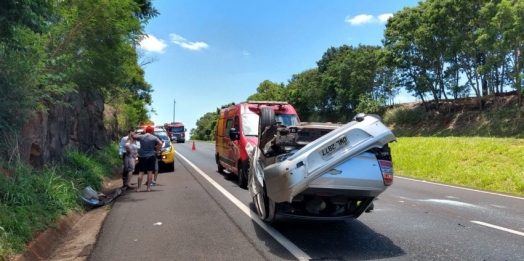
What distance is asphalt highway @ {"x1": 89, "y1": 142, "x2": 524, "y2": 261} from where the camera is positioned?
18.3 feet

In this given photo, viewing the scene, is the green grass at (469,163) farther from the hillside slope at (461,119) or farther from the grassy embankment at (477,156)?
the hillside slope at (461,119)

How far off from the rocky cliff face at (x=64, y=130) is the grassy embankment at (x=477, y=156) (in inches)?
520

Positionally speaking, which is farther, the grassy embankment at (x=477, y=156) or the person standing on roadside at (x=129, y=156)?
the grassy embankment at (x=477, y=156)

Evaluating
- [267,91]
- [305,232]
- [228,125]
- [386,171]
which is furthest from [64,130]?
[267,91]

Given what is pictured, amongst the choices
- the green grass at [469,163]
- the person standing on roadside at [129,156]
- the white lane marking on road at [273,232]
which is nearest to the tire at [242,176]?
the white lane marking on road at [273,232]

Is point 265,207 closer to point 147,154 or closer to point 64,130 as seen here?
point 147,154

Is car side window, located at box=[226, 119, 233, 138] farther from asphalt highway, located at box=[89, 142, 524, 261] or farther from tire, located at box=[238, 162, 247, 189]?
asphalt highway, located at box=[89, 142, 524, 261]

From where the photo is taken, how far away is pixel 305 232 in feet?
22.0

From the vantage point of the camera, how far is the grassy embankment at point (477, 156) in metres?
15.1

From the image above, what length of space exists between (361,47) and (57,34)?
149 ft

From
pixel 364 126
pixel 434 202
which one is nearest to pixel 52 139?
pixel 364 126

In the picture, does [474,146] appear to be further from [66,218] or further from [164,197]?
[66,218]

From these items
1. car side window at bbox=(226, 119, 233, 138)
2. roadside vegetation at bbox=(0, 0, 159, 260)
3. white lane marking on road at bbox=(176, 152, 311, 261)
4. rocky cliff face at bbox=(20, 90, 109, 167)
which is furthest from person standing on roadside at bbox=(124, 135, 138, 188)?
car side window at bbox=(226, 119, 233, 138)

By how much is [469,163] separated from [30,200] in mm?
16499
